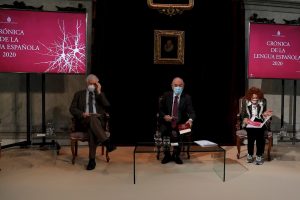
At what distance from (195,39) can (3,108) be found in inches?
136

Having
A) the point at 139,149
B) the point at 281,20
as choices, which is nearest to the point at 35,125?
the point at 139,149

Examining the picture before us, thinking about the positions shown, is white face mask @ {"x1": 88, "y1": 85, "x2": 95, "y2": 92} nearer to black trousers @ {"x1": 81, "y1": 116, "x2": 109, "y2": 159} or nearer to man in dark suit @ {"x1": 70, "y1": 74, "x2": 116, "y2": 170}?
man in dark suit @ {"x1": 70, "y1": 74, "x2": 116, "y2": 170}

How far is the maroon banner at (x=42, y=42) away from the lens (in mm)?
5332

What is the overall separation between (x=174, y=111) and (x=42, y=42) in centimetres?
234

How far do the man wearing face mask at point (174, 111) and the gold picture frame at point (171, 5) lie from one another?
1428 millimetres

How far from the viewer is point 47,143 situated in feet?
18.3

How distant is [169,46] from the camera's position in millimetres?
5910

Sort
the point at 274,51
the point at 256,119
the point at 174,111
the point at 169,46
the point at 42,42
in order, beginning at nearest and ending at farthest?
the point at 256,119, the point at 174,111, the point at 42,42, the point at 169,46, the point at 274,51

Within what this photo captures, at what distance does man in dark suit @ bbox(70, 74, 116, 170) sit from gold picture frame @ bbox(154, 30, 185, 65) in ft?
4.80

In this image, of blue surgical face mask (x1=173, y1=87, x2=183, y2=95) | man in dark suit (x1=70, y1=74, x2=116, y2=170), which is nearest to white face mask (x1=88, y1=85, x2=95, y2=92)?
man in dark suit (x1=70, y1=74, x2=116, y2=170)

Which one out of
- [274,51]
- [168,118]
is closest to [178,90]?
[168,118]

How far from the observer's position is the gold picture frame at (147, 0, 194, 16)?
5703 millimetres

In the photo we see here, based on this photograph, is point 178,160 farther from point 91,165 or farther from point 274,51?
point 274,51

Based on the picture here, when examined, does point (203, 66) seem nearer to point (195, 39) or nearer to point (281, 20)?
point (195, 39)
